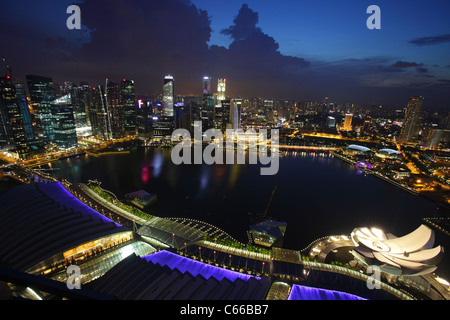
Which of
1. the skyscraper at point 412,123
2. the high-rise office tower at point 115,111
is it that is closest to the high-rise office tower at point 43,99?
the high-rise office tower at point 115,111

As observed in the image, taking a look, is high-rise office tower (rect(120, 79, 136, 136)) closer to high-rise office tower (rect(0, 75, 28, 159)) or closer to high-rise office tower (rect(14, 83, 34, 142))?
high-rise office tower (rect(14, 83, 34, 142))

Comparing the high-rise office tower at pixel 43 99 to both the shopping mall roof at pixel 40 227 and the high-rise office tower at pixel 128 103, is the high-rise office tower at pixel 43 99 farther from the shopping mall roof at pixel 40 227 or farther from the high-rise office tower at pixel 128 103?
the shopping mall roof at pixel 40 227

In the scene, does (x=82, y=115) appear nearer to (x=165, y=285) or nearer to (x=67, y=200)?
(x=67, y=200)

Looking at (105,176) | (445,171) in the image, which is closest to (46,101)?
(105,176)

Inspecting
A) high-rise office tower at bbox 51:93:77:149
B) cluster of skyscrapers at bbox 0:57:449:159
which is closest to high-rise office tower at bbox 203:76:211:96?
cluster of skyscrapers at bbox 0:57:449:159

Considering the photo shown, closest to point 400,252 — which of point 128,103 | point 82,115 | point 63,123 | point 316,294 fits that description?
point 316,294
